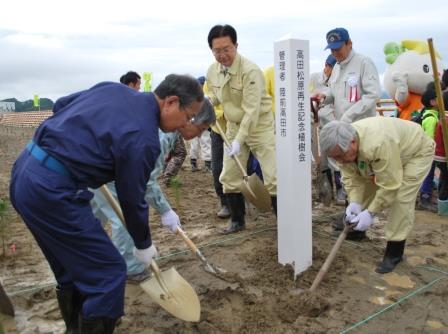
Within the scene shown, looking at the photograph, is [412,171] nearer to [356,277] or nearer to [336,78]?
[356,277]

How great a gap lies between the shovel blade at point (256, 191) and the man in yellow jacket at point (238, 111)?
0.28 ft

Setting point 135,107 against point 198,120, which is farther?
point 198,120

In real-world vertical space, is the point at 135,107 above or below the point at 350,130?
above

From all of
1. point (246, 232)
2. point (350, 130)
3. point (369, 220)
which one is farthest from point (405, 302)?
point (246, 232)

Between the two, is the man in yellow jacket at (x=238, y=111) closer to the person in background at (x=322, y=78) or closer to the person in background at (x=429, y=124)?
the person in background at (x=429, y=124)

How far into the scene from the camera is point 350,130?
10.2 feet

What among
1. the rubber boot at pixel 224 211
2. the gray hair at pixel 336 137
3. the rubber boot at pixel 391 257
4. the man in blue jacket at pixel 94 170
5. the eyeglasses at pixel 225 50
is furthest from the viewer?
the rubber boot at pixel 224 211

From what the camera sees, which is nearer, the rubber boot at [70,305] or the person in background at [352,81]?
the rubber boot at [70,305]

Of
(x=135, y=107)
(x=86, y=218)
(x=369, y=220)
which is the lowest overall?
(x=369, y=220)

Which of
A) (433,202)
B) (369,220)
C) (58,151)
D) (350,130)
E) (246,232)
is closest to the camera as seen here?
(58,151)

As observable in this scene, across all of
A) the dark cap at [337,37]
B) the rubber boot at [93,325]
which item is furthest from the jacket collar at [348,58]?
the rubber boot at [93,325]

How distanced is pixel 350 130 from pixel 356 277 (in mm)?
1282

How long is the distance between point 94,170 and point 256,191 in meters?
2.59

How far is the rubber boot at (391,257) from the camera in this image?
12.0ft
